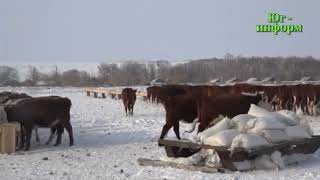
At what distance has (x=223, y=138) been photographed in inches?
439

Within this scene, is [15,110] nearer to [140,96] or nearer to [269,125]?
[269,125]

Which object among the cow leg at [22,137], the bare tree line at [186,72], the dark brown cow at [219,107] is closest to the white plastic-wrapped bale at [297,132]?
the dark brown cow at [219,107]

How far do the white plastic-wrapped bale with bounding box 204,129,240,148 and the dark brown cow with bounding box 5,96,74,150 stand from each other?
652 centimetres

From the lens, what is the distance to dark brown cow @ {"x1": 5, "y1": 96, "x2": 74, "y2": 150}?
1631cm

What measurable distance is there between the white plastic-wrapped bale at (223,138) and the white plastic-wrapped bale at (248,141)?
0.14 meters

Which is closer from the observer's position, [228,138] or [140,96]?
[228,138]

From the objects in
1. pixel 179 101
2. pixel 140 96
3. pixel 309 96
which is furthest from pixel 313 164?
pixel 140 96

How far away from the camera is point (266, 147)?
36.1ft

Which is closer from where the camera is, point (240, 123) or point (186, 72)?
point (240, 123)

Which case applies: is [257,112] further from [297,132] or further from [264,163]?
[264,163]

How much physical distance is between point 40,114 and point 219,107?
585 cm

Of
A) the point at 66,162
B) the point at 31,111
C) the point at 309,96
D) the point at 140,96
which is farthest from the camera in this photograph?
the point at 140,96

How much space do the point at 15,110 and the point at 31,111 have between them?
1.77 ft

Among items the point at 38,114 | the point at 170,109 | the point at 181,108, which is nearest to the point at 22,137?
the point at 38,114
